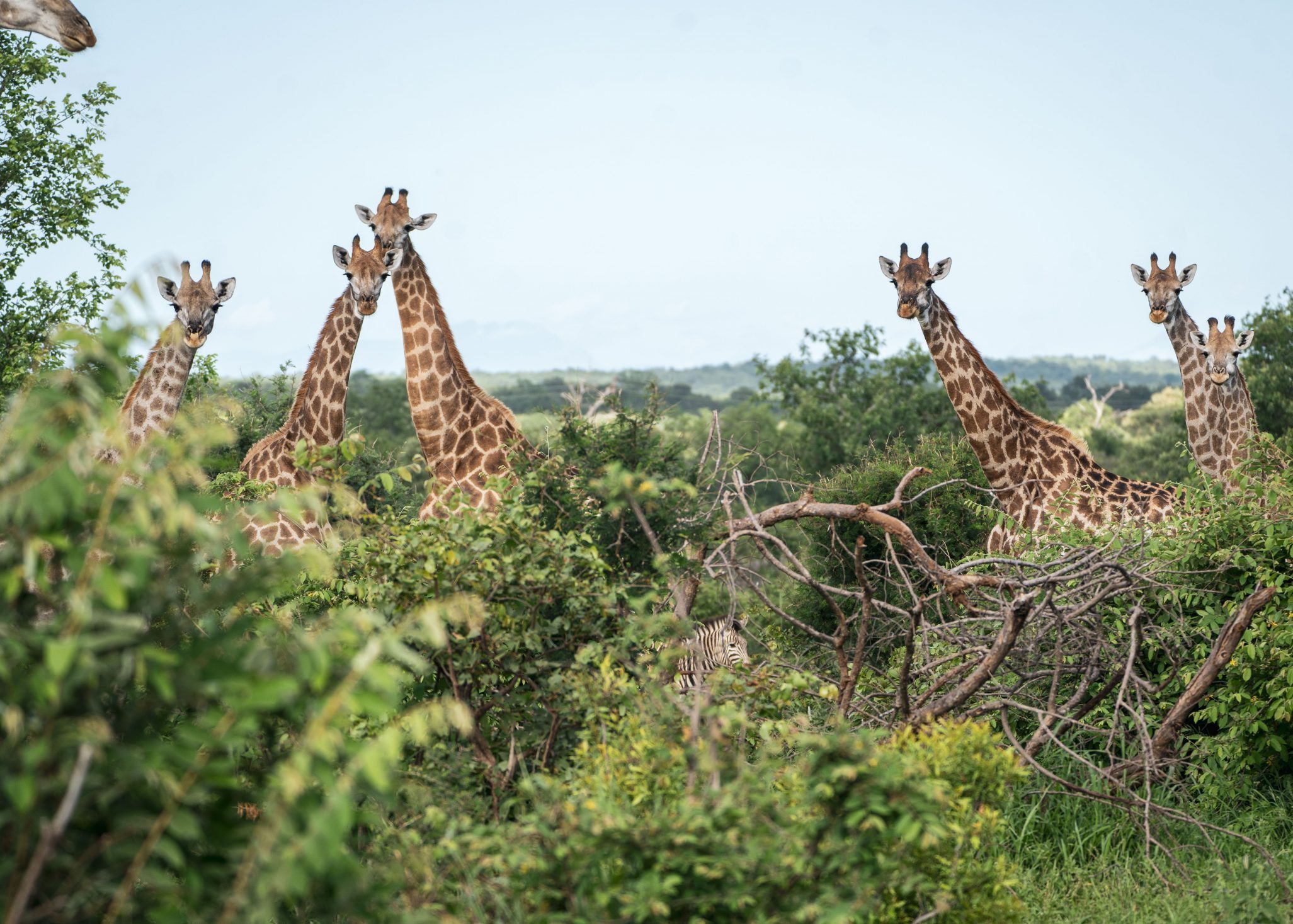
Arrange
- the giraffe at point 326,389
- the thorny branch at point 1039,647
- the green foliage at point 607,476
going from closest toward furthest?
the thorny branch at point 1039,647
the green foliage at point 607,476
the giraffe at point 326,389

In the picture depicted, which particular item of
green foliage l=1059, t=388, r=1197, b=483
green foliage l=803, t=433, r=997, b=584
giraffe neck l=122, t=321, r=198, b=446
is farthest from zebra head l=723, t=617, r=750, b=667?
green foliage l=1059, t=388, r=1197, b=483

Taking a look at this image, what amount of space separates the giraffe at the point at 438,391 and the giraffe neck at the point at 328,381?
0.43m

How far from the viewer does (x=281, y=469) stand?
9250 mm

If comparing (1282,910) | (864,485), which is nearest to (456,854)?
(1282,910)

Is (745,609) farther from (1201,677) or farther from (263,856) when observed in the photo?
(263,856)

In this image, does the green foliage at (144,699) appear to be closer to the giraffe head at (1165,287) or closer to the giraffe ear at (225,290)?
the giraffe ear at (225,290)

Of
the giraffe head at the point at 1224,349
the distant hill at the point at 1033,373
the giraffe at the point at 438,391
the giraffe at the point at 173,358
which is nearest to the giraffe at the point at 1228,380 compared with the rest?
the giraffe head at the point at 1224,349

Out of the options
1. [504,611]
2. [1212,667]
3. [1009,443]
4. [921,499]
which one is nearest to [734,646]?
[921,499]

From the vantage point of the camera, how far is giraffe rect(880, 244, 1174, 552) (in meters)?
9.61

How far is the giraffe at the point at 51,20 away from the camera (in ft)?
24.3

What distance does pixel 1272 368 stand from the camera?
20172 mm

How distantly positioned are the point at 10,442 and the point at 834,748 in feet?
8.29

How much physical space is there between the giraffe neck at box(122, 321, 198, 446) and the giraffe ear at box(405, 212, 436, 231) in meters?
2.02

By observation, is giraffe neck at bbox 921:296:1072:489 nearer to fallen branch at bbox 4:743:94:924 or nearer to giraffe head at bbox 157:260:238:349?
giraffe head at bbox 157:260:238:349
